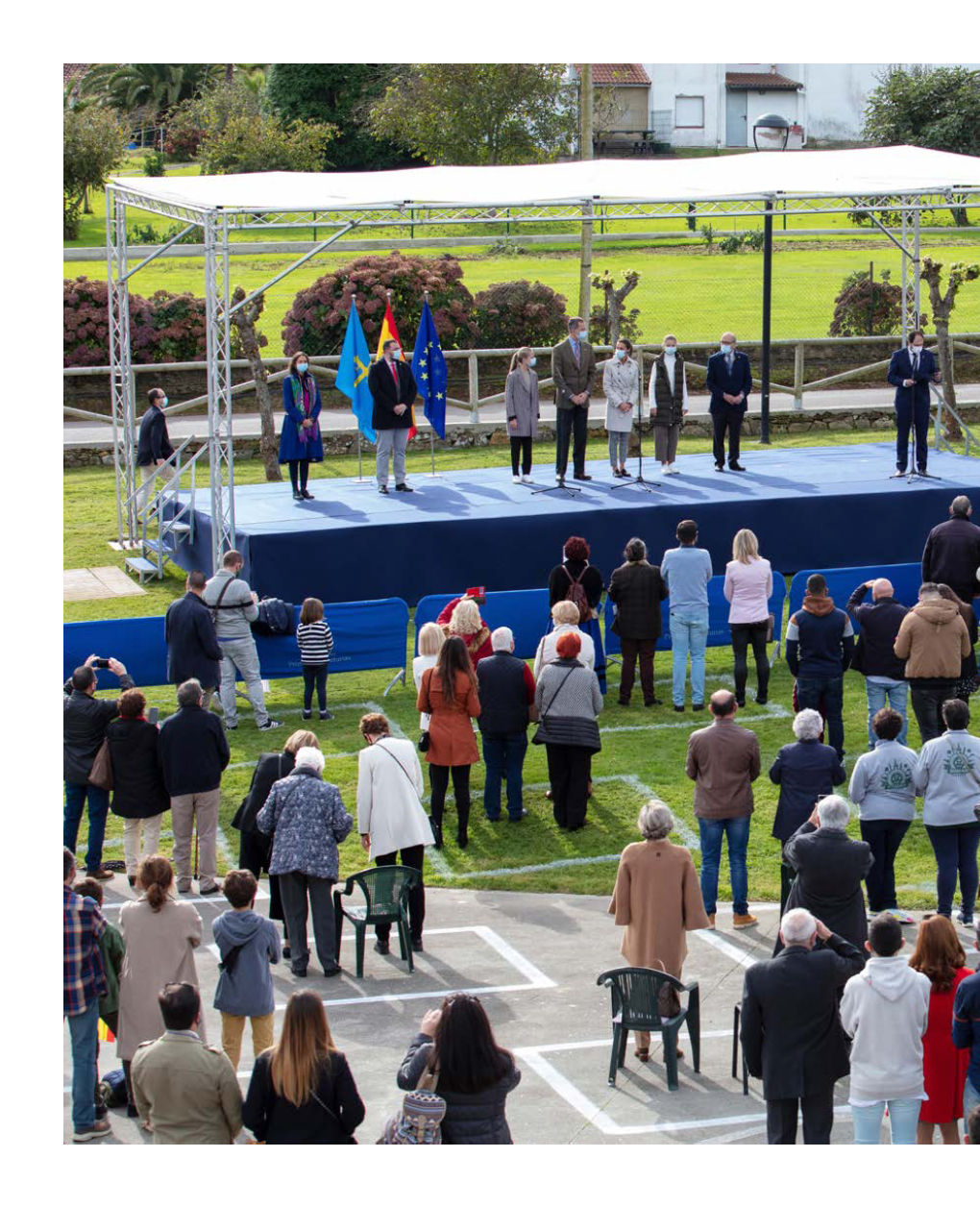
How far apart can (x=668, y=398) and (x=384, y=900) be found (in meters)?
11.9

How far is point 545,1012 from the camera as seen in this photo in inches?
397

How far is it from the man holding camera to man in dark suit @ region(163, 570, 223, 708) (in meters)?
2.10

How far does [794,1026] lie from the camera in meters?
7.93

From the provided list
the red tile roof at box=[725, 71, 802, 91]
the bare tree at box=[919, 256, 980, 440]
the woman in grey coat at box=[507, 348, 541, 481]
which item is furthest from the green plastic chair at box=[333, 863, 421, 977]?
the red tile roof at box=[725, 71, 802, 91]

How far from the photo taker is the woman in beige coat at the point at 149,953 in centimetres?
876

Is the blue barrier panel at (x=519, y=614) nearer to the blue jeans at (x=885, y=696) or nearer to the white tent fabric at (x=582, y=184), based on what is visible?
the blue jeans at (x=885, y=696)

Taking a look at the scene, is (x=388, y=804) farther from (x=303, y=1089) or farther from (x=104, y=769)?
(x=303, y=1089)

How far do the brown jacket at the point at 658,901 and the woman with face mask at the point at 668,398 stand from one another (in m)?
12.2

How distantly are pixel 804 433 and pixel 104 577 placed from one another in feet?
47.3

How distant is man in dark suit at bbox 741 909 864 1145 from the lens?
7.89m

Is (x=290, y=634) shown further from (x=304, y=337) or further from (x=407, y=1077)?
(x=304, y=337)

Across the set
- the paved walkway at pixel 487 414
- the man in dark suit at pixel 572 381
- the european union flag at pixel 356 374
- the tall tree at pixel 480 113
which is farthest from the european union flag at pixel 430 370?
the tall tree at pixel 480 113

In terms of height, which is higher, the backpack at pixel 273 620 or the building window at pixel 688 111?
the building window at pixel 688 111

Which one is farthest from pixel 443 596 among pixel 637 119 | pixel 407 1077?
pixel 637 119
